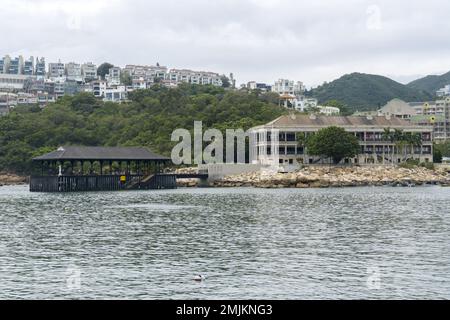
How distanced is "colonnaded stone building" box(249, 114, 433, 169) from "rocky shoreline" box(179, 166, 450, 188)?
7774 millimetres

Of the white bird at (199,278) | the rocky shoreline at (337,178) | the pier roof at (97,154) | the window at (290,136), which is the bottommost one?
the rocky shoreline at (337,178)

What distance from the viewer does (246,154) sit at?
165 metres

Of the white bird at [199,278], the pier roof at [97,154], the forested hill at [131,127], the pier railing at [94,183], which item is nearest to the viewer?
the white bird at [199,278]

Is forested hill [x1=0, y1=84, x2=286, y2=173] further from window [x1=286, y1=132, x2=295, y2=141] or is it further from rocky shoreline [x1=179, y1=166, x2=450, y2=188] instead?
rocky shoreline [x1=179, y1=166, x2=450, y2=188]

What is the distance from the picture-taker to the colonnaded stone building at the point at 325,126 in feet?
502

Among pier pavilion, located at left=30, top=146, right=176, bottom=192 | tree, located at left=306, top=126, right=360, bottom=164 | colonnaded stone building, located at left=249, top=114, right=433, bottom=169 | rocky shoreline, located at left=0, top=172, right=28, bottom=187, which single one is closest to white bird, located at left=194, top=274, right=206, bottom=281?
pier pavilion, located at left=30, top=146, right=176, bottom=192

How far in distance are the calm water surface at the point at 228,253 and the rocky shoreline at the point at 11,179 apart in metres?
105

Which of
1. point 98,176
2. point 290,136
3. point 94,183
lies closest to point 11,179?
point 98,176

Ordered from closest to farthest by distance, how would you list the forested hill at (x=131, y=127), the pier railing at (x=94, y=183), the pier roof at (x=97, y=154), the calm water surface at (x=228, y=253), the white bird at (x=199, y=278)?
1. the calm water surface at (x=228, y=253)
2. the white bird at (x=199, y=278)
3. the pier roof at (x=97, y=154)
4. the pier railing at (x=94, y=183)
5. the forested hill at (x=131, y=127)

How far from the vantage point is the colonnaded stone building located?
502ft

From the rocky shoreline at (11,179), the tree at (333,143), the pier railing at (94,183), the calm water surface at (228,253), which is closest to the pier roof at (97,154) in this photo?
the pier railing at (94,183)

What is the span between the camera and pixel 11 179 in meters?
180

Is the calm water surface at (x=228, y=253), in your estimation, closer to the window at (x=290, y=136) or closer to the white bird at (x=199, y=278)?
the white bird at (x=199, y=278)
